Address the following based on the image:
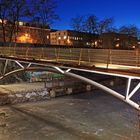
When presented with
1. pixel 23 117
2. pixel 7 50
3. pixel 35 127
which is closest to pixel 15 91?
pixel 7 50

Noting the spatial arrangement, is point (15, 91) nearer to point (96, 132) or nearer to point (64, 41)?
point (96, 132)

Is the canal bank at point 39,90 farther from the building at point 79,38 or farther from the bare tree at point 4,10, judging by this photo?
the building at point 79,38

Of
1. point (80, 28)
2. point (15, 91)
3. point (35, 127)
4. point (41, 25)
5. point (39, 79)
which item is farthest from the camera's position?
point (80, 28)

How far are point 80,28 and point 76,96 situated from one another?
109 feet

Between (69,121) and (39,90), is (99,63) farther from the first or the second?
(39,90)


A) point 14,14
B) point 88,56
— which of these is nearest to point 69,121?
point 88,56

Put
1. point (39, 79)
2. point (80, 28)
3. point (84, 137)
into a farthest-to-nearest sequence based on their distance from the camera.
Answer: point (80, 28) → point (39, 79) → point (84, 137)

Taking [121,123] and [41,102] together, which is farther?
[41,102]

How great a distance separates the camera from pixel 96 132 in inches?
668

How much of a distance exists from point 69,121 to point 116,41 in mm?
38807

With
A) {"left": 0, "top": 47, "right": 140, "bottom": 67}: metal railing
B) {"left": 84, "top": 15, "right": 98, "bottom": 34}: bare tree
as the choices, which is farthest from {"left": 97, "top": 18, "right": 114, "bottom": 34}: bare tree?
{"left": 0, "top": 47, "right": 140, "bottom": 67}: metal railing

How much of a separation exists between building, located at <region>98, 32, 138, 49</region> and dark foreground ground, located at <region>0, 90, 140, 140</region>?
29.9 m

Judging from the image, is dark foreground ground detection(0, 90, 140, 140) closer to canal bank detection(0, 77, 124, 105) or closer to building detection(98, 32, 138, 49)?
canal bank detection(0, 77, 124, 105)

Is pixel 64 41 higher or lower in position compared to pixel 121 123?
higher
